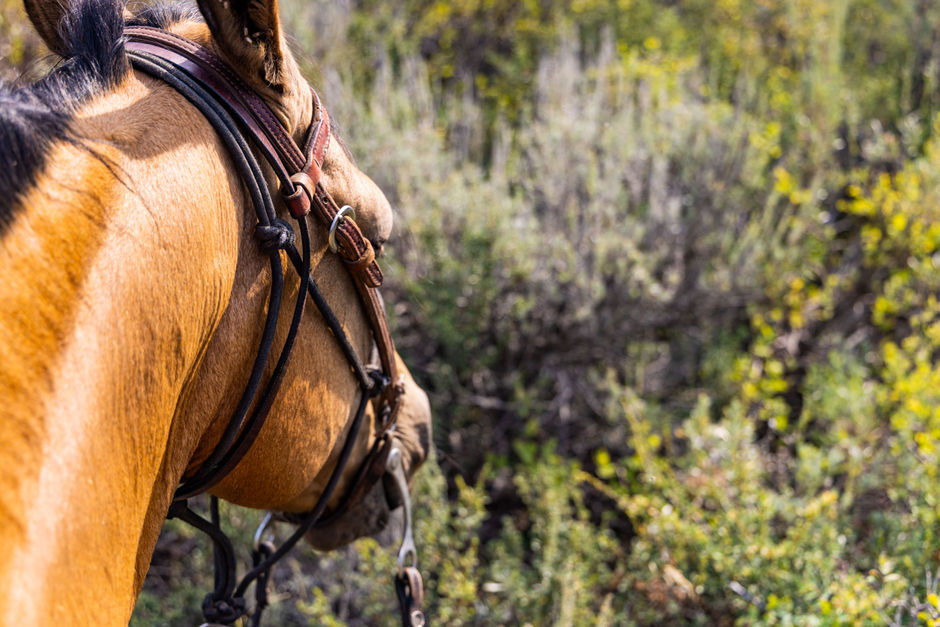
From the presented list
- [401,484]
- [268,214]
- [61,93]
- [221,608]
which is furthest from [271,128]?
[221,608]

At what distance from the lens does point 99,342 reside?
74 centimetres

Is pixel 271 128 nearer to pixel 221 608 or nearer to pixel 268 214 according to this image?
pixel 268 214

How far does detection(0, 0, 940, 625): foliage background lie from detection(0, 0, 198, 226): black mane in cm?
135

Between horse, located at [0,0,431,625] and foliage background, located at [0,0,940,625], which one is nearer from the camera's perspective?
horse, located at [0,0,431,625]

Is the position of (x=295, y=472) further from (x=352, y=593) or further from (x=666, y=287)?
(x=666, y=287)

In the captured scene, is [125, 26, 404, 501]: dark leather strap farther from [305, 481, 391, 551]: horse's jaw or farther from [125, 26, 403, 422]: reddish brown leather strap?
[305, 481, 391, 551]: horse's jaw

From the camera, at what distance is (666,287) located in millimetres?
3379

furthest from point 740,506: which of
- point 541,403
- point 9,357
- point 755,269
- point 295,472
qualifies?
point 9,357

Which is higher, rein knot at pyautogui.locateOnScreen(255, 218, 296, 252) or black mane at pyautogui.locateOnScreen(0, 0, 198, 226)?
black mane at pyautogui.locateOnScreen(0, 0, 198, 226)

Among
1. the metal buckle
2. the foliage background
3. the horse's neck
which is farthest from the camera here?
the foliage background

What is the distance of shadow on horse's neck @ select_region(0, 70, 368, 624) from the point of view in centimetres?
67

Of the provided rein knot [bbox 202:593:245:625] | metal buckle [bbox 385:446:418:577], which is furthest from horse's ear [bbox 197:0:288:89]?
rein knot [bbox 202:593:245:625]

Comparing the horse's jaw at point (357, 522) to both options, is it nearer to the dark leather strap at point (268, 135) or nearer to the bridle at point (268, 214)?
the bridle at point (268, 214)

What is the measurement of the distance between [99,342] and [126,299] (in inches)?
2.2
